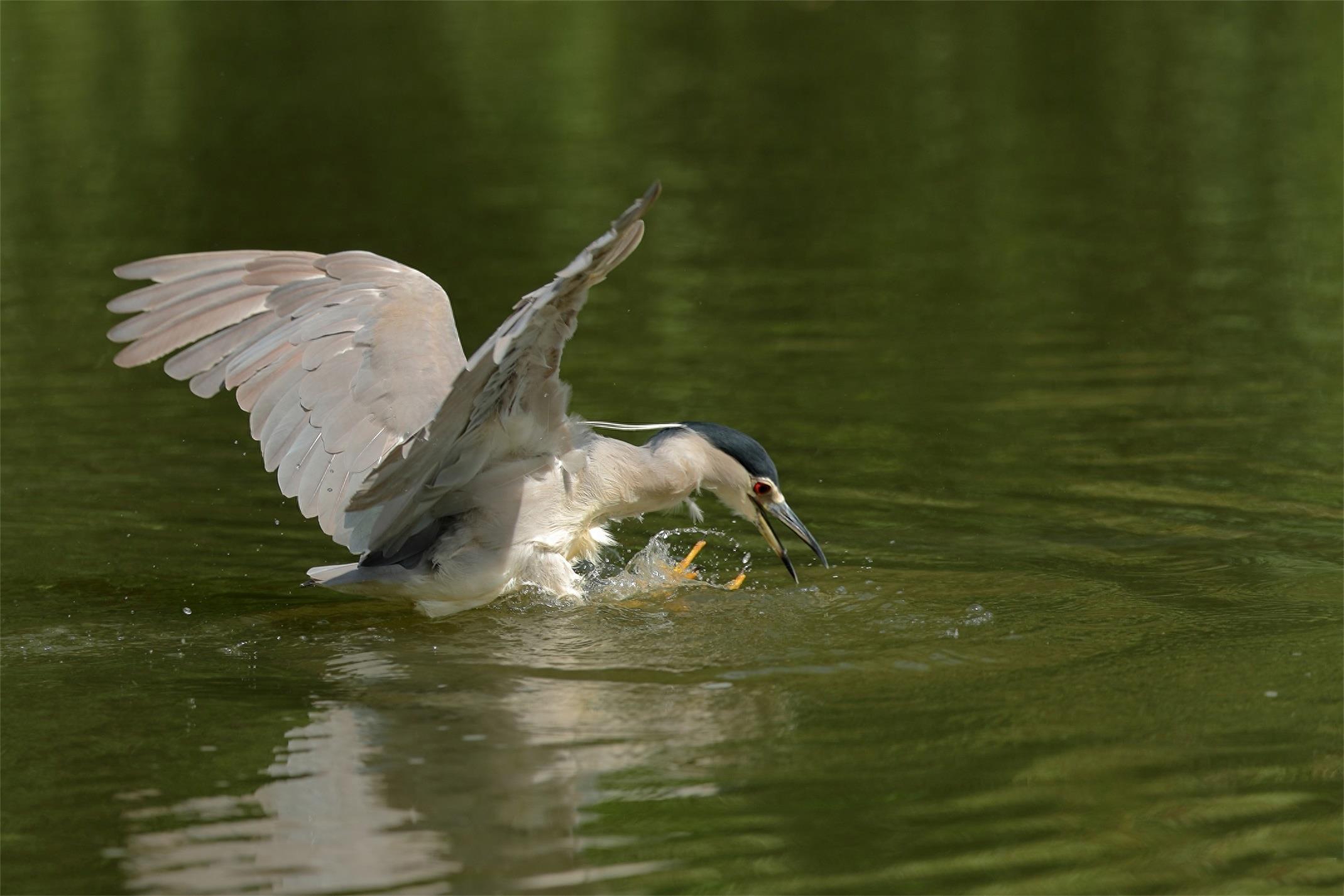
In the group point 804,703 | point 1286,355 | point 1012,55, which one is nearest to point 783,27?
point 1012,55

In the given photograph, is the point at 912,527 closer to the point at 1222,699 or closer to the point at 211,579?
the point at 1222,699

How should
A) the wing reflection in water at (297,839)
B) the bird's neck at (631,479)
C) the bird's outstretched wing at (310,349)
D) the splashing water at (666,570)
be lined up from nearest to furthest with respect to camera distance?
the wing reflection in water at (297,839) → the bird's outstretched wing at (310,349) → the bird's neck at (631,479) → the splashing water at (666,570)

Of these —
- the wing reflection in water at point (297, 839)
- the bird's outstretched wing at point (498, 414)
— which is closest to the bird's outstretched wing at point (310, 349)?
the bird's outstretched wing at point (498, 414)

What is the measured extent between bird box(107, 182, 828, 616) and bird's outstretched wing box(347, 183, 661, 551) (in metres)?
0.01

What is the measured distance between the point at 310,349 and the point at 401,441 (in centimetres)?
73

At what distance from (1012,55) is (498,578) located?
16.0m

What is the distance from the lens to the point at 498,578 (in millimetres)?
6590

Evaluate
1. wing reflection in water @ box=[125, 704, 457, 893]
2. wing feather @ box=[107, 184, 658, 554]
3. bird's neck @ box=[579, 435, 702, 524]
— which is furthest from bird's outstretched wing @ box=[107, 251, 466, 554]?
wing reflection in water @ box=[125, 704, 457, 893]

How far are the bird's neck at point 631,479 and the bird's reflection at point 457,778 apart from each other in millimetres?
707

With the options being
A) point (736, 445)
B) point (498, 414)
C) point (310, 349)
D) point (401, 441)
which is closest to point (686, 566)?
point (736, 445)

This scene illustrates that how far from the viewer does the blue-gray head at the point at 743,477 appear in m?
6.88

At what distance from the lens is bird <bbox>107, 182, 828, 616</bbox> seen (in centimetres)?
648

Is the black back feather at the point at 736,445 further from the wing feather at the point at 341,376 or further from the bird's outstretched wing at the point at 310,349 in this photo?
the bird's outstretched wing at the point at 310,349

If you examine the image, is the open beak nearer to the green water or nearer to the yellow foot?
the green water
